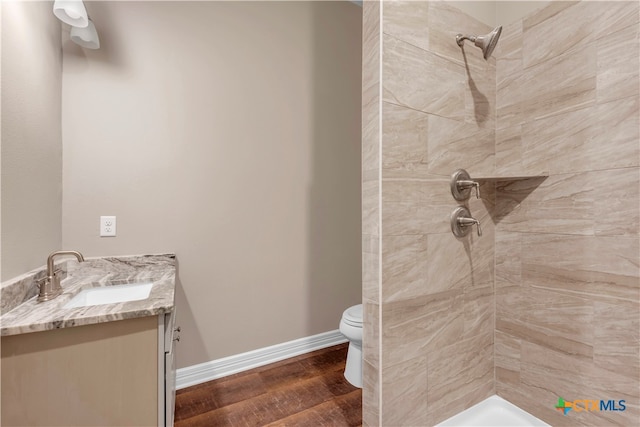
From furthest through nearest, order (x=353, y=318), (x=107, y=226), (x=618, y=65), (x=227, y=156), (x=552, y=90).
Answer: (x=227, y=156), (x=353, y=318), (x=107, y=226), (x=552, y=90), (x=618, y=65)

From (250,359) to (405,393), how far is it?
4.01 ft

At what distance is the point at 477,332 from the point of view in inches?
59.4

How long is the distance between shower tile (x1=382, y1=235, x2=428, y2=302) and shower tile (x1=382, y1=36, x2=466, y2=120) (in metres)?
0.59

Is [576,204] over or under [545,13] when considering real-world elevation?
under

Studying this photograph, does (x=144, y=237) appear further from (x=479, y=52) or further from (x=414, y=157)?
(x=479, y=52)

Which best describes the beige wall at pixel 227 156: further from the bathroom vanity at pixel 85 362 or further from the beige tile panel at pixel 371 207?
the beige tile panel at pixel 371 207

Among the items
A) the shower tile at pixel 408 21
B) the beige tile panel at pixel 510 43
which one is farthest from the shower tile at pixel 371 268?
the beige tile panel at pixel 510 43

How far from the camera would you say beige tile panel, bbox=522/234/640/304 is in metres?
1.14

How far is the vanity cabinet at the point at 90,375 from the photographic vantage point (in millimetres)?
955

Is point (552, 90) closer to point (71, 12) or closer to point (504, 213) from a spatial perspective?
point (504, 213)

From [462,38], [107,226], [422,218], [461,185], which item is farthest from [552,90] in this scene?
[107,226]

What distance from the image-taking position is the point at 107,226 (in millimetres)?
1683

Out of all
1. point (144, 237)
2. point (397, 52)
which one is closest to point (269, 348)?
point (144, 237)

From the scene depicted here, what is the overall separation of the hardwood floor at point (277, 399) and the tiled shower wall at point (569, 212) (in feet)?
3.01
